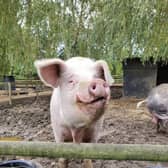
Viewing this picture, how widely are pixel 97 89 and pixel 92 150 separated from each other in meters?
0.36

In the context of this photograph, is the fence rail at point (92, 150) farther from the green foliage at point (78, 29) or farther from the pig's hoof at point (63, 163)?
the green foliage at point (78, 29)

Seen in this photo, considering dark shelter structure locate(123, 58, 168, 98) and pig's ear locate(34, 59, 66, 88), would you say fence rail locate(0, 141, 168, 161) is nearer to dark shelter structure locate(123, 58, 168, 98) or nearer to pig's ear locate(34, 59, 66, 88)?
pig's ear locate(34, 59, 66, 88)

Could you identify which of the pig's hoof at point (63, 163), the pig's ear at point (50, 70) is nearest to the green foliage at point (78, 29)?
the pig's hoof at point (63, 163)

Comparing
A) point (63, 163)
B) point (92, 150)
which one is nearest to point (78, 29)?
point (63, 163)

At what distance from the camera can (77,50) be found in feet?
16.6

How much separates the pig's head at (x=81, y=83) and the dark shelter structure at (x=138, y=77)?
20.9ft

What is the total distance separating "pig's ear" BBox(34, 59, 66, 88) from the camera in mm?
1521

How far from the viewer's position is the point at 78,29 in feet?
16.3

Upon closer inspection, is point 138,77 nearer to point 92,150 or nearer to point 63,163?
point 63,163

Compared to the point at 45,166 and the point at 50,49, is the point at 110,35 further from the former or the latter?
the point at 45,166

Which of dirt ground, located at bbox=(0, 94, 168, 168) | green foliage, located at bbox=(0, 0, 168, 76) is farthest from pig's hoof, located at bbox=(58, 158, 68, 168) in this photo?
green foliage, located at bbox=(0, 0, 168, 76)

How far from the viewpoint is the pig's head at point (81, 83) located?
1261mm

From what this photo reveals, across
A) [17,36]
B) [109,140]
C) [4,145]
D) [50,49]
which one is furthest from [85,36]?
[4,145]

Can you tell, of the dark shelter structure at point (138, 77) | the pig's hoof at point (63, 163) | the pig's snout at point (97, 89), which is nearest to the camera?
the pig's snout at point (97, 89)
